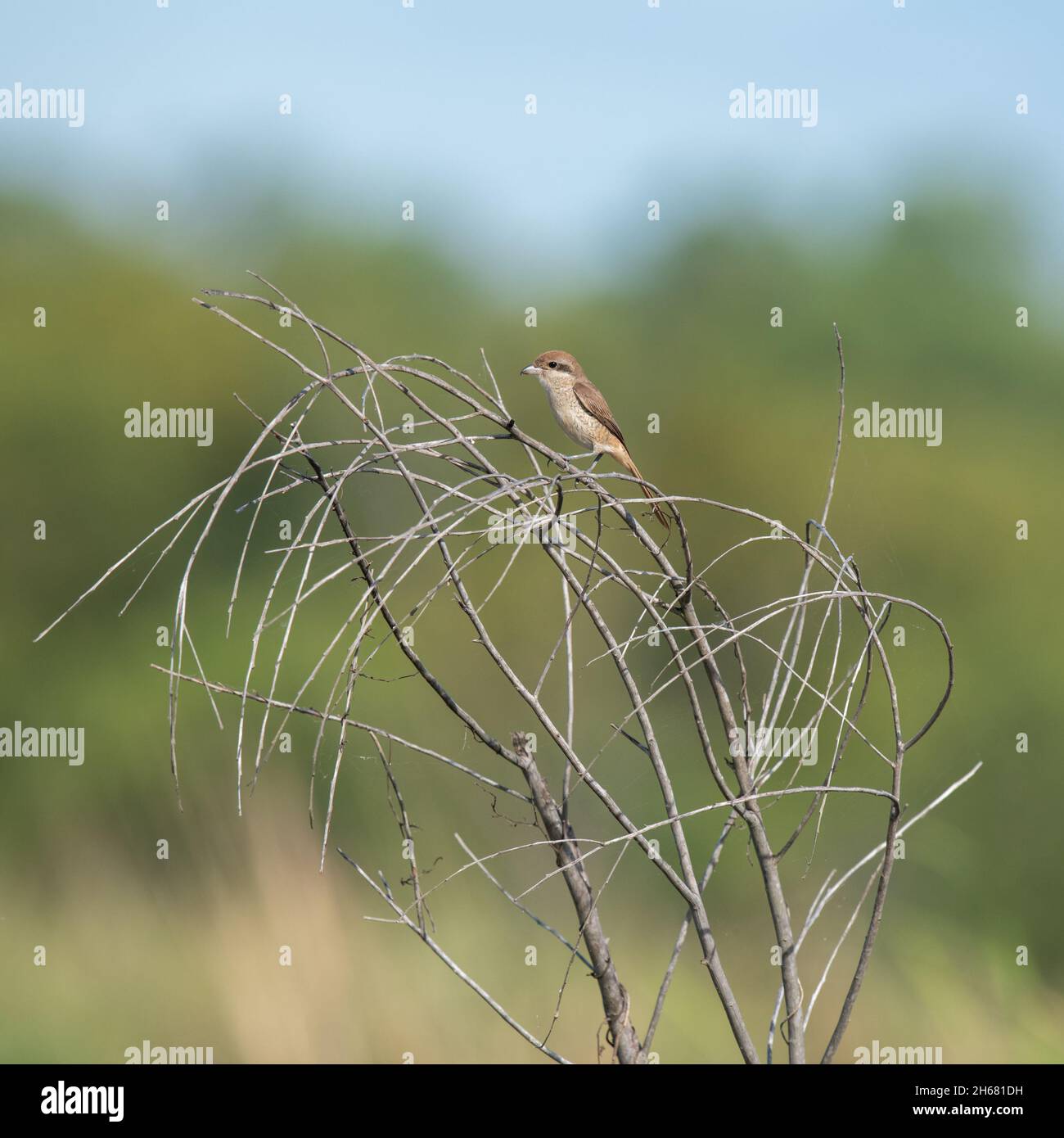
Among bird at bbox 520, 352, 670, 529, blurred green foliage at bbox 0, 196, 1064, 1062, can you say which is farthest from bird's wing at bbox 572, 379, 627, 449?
blurred green foliage at bbox 0, 196, 1064, 1062

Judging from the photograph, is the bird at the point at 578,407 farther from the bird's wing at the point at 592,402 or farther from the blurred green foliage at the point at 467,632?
the blurred green foliage at the point at 467,632

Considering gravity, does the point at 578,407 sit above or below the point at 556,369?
below

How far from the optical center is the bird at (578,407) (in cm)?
455

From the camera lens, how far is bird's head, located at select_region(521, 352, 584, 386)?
4.61m

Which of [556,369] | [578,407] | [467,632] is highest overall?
[556,369]

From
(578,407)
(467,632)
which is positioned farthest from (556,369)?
(467,632)

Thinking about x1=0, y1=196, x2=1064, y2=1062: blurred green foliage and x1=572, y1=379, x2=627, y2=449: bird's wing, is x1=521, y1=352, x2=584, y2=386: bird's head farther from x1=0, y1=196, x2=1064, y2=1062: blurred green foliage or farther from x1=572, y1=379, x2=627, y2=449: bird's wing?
x1=0, y1=196, x2=1064, y2=1062: blurred green foliage

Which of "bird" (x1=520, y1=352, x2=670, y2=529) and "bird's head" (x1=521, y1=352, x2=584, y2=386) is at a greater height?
"bird's head" (x1=521, y1=352, x2=584, y2=386)

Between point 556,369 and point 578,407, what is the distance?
0.21 meters

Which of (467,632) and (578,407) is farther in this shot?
(467,632)

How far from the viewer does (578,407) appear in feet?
14.9

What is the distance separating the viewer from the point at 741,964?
26.8 ft

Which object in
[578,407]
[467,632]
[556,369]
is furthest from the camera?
[467,632]

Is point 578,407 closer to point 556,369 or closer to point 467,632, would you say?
point 556,369
